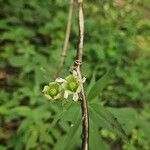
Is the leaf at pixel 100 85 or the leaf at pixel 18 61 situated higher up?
the leaf at pixel 18 61

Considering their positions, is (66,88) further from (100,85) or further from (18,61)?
(18,61)

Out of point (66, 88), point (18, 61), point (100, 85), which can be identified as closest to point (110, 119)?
point (66, 88)

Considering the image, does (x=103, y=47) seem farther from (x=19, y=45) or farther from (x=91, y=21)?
(x=19, y=45)

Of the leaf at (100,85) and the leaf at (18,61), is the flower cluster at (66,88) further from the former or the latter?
the leaf at (18,61)

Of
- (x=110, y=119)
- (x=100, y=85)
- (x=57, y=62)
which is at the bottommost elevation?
(x=110, y=119)

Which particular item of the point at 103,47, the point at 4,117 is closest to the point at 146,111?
the point at 103,47

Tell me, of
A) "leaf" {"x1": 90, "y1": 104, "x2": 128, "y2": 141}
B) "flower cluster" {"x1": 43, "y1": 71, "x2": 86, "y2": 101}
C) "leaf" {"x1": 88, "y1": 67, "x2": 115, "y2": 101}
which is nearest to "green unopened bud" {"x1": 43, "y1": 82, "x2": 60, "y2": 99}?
"flower cluster" {"x1": 43, "y1": 71, "x2": 86, "y2": 101}

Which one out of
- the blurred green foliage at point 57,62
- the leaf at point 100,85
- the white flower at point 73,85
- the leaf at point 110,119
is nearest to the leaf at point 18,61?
the blurred green foliage at point 57,62
